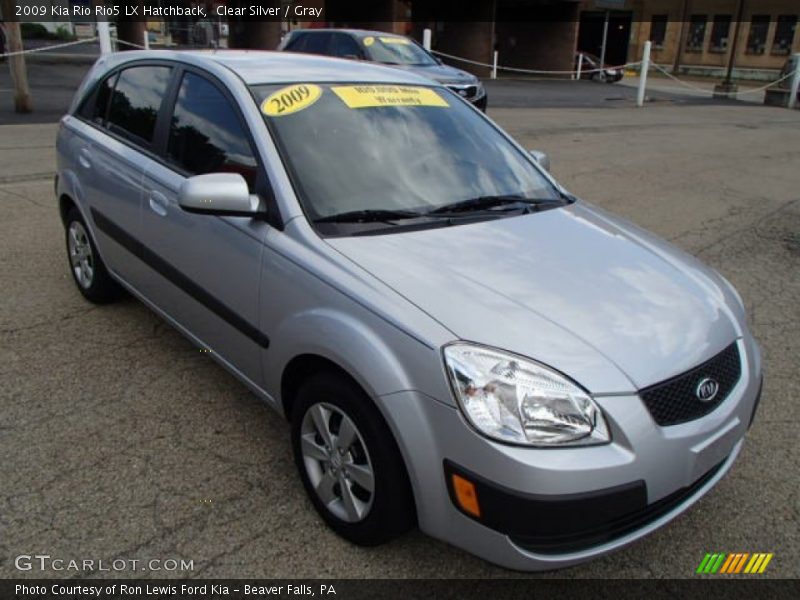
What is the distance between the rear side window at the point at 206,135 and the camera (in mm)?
2803

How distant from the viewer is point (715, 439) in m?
2.15

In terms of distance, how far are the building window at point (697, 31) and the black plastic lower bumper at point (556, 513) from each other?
55.3 m

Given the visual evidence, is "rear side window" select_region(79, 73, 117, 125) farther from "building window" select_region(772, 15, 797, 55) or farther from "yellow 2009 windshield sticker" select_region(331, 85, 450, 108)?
"building window" select_region(772, 15, 797, 55)

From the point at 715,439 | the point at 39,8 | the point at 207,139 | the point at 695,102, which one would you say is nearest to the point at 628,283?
the point at 715,439

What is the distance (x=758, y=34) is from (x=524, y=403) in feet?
177

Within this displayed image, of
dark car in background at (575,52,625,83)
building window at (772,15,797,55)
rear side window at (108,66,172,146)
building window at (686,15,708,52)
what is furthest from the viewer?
building window at (686,15,708,52)

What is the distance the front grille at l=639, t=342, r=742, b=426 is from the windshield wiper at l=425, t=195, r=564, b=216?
109 cm

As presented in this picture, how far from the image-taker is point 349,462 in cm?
230

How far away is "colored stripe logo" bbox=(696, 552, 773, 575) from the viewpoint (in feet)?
7.72

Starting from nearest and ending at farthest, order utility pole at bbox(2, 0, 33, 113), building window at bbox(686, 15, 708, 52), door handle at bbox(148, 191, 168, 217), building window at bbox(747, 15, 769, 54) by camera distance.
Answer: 1. door handle at bbox(148, 191, 168, 217)
2. utility pole at bbox(2, 0, 33, 113)
3. building window at bbox(747, 15, 769, 54)
4. building window at bbox(686, 15, 708, 52)

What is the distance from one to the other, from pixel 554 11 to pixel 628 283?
36.3 metres

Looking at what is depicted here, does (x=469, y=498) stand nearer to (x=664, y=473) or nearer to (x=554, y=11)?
(x=664, y=473)

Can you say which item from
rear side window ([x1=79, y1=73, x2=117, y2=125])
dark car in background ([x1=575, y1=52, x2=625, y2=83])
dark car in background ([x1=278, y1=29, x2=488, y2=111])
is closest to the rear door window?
dark car in background ([x1=278, y1=29, x2=488, y2=111])

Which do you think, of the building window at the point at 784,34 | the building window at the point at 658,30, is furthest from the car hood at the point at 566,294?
the building window at the point at 658,30
